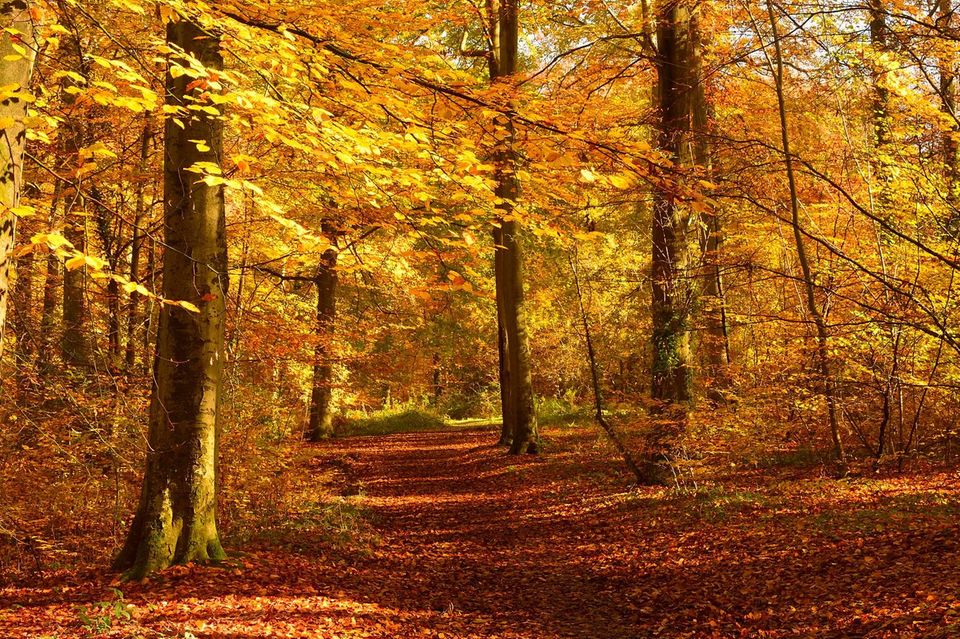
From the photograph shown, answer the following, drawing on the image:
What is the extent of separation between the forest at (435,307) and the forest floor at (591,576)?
0.15 ft

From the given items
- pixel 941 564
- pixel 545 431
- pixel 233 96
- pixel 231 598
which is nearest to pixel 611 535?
pixel 941 564

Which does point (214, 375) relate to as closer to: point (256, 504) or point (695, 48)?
point (256, 504)

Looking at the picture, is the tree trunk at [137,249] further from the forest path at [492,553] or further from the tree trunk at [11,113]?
the tree trunk at [11,113]

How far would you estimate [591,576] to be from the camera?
6.52 m

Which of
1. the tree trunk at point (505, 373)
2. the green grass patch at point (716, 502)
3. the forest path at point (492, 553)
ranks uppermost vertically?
the tree trunk at point (505, 373)

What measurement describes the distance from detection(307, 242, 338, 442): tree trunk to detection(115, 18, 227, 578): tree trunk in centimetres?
752

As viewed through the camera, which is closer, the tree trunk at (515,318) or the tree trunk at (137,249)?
the tree trunk at (137,249)

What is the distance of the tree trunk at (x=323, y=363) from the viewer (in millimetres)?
15204

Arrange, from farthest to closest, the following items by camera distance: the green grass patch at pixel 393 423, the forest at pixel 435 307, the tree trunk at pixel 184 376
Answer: the green grass patch at pixel 393 423
the tree trunk at pixel 184 376
the forest at pixel 435 307

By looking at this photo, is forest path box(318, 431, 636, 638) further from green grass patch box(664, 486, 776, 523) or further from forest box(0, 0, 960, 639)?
green grass patch box(664, 486, 776, 523)

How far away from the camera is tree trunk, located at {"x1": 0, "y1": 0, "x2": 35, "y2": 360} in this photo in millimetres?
3053

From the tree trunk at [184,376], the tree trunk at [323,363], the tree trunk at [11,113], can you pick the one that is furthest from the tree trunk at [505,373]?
the tree trunk at [11,113]

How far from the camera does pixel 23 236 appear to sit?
7059 mm

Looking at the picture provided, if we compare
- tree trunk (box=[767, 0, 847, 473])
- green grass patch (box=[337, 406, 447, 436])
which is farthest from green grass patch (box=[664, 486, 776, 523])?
green grass patch (box=[337, 406, 447, 436])
